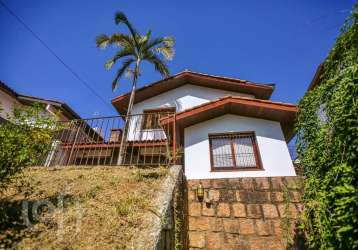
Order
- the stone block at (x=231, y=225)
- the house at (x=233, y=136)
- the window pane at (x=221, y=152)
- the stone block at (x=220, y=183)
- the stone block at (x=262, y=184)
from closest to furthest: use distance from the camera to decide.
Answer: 1. the stone block at (x=231, y=225)
2. the stone block at (x=262, y=184)
3. the stone block at (x=220, y=183)
4. the house at (x=233, y=136)
5. the window pane at (x=221, y=152)

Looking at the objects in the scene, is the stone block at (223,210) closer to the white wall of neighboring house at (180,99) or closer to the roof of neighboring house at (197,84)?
the white wall of neighboring house at (180,99)

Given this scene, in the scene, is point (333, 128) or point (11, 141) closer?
point (333, 128)

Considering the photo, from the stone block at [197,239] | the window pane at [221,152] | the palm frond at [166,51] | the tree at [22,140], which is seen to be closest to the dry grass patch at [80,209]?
the tree at [22,140]

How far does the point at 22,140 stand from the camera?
3.12 meters

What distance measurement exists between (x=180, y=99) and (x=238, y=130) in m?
4.47

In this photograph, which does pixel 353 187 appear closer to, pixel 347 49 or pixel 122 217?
pixel 347 49

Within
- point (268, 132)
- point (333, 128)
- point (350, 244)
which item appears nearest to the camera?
point (350, 244)

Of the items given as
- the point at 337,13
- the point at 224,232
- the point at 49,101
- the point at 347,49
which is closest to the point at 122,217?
the point at 224,232

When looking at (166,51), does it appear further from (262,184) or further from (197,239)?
(197,239)

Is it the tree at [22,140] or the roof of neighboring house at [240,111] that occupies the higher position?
the roof of neighboring house at [240,111]

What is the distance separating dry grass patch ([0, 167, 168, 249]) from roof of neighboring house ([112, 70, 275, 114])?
6783mm

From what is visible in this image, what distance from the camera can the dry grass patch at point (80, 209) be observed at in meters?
2.29

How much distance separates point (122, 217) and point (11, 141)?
2273 millimetres

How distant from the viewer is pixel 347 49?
2.67 m
